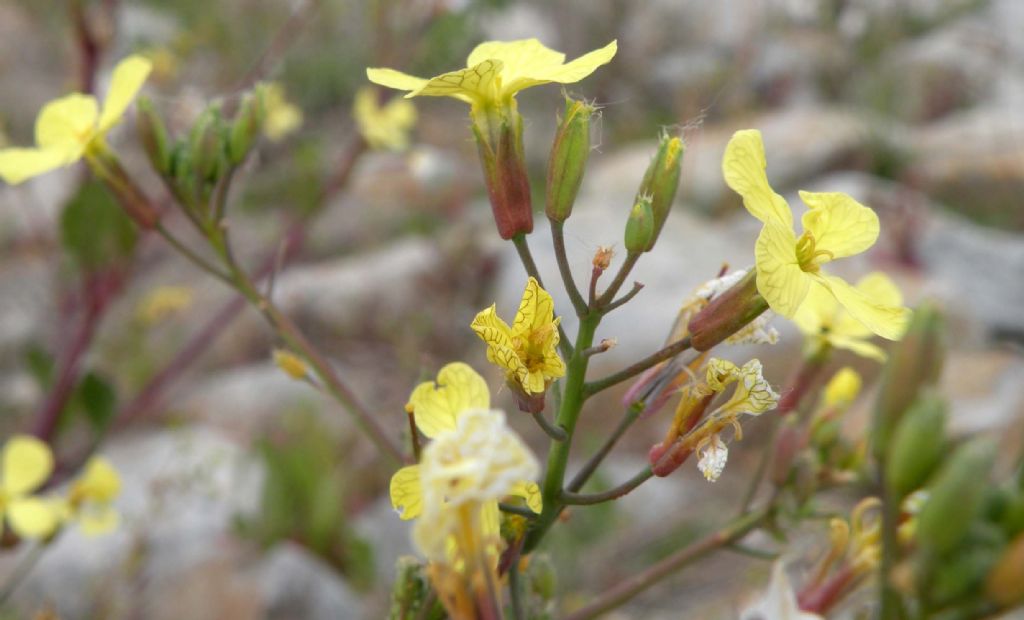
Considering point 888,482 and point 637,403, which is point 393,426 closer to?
point 637,403

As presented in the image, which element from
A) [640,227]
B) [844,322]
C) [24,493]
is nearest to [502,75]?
[640,227]

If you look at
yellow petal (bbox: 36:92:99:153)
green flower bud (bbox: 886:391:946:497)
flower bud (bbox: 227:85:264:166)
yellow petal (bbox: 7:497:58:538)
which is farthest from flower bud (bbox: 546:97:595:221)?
yellow petal (bbox: 7:497:58:538)

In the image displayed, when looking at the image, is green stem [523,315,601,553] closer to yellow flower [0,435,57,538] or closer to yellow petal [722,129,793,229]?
yellow petal [722,129,793,229]

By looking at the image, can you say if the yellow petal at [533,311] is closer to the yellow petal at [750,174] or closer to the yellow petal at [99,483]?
the yellow petal at [750,174]

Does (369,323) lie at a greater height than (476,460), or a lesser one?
lesser

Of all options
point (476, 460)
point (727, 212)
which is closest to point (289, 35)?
point (476, 460)
